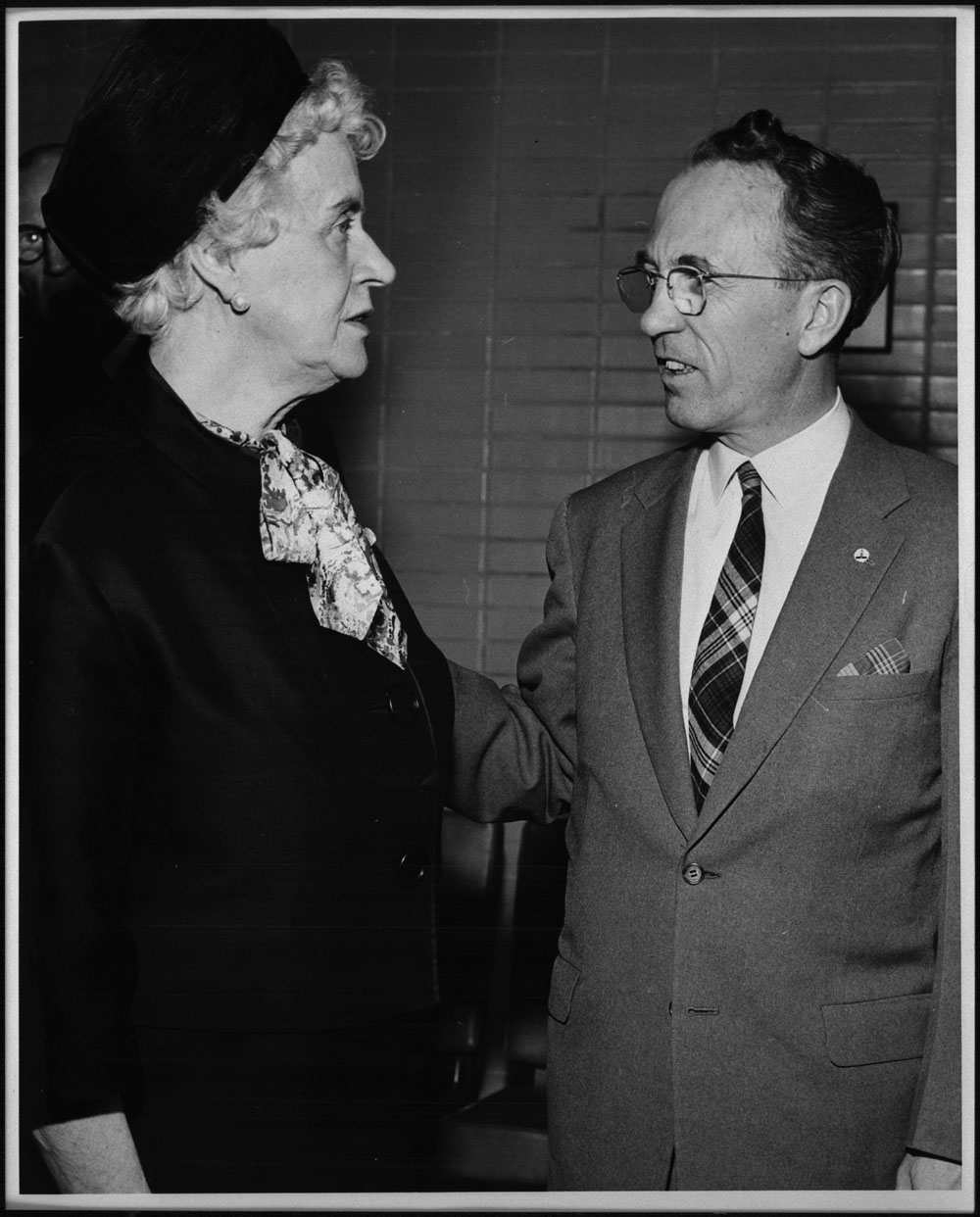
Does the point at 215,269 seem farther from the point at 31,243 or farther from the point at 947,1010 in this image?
the point at 947,1010

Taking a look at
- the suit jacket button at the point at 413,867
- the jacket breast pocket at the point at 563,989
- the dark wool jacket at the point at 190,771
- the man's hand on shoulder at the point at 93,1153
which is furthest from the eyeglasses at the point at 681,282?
the man's hand on shoulder at the point at 93,1153

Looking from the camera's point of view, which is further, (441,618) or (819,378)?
(441,618)

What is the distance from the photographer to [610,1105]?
7.61ft

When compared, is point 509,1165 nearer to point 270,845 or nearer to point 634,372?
point 270,845

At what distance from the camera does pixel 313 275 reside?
2.35 metres

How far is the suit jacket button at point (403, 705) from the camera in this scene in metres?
2.38

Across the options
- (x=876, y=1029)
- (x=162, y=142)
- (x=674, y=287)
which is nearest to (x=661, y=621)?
(x=674, y=287)

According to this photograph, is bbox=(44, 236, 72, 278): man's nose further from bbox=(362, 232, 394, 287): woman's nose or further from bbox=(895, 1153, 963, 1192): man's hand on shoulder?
bbox=(895, 1153, 963, 1192): man's hand on shoulder

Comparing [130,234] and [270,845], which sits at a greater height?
[130,234]

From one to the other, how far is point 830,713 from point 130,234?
144 centimetres

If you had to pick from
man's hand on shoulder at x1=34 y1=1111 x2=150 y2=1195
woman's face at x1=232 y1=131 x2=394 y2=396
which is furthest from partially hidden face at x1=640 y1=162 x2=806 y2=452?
man's hand on shoulder at x1=34 y1=1111 x2=150 y2=1195

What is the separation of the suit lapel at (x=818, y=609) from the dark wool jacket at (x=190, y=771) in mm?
583

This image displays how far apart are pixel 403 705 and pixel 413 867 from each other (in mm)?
297

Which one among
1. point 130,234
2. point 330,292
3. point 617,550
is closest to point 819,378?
point 617,550
